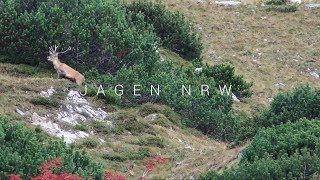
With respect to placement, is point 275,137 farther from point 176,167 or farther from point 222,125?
point 222,125

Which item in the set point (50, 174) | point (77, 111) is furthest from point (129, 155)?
point (50, 174)

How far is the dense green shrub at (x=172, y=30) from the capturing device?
2945cm

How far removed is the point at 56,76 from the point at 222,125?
5.33 metres

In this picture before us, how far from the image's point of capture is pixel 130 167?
15219 millimetres

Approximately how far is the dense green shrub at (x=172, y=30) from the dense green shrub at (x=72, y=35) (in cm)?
550

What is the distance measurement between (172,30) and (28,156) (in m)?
18.6

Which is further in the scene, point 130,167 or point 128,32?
point 128,32

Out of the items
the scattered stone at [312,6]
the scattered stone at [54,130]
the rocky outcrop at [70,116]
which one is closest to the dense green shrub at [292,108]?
the rocky outcrop at [70,116]

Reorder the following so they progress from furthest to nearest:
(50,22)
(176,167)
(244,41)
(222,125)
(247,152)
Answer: (244,41) → (50,22) → (222,125) → (176,167) → (247,152)

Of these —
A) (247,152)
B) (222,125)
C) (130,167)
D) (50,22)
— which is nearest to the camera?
(247,152)

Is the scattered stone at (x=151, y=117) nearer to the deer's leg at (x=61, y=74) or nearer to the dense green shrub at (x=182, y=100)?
the dense green shrub at (x=182, y=100)

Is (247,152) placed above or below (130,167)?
above

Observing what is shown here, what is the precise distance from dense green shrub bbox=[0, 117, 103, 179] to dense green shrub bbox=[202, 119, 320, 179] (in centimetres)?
230

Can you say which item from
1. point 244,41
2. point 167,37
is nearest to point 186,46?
point 167,37
